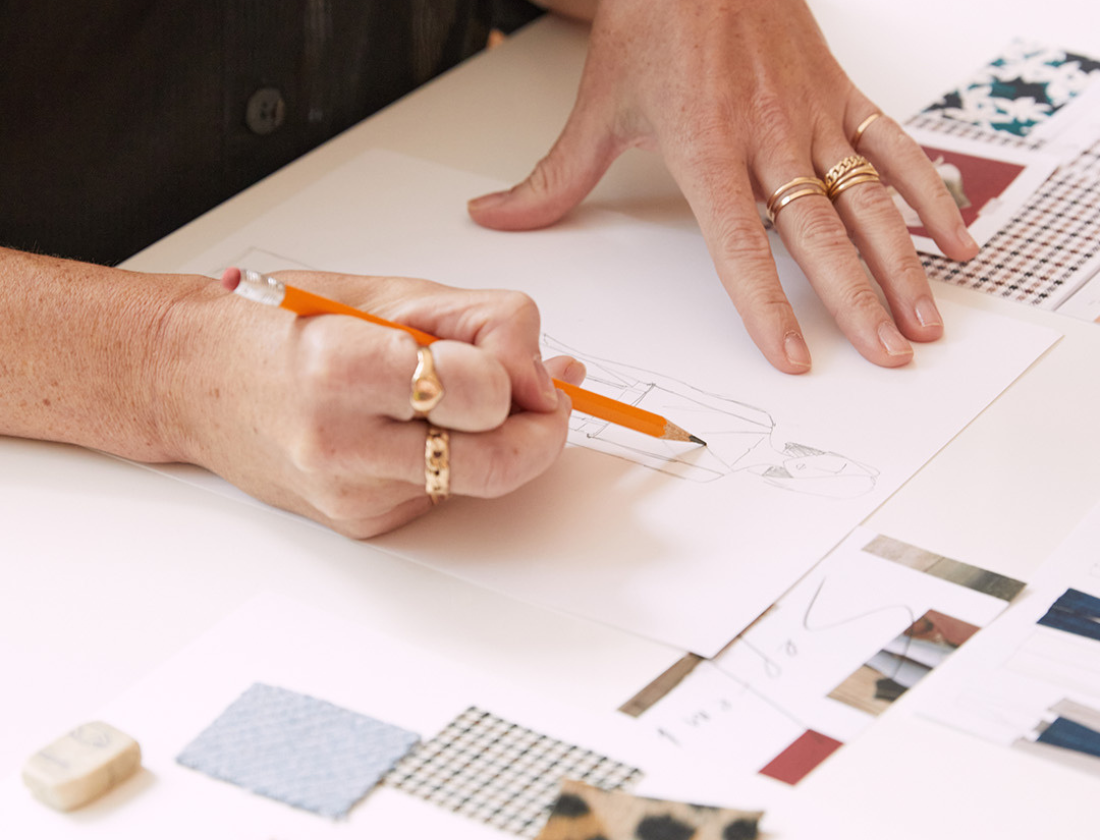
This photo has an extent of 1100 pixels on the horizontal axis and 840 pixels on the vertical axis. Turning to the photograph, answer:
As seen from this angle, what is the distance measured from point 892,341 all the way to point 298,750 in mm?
602

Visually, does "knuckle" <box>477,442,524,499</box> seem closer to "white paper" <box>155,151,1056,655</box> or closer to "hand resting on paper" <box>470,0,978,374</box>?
"white paper" <box>155,151,1056,655</box>

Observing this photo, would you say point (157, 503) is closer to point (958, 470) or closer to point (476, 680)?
point (476, 680)

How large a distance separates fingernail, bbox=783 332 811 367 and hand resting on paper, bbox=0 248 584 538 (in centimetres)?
21

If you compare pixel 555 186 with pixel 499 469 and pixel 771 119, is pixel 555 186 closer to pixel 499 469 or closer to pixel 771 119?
pixel 771 119

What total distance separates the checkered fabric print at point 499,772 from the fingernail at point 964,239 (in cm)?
69

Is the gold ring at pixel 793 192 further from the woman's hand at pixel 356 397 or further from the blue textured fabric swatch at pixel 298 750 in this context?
the blue textured fabric swatch at pixel 298 750

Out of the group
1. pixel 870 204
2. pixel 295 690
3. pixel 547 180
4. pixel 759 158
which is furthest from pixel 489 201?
pixel 295 690

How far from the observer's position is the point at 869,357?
1038 millimetres

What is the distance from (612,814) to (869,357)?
532mm

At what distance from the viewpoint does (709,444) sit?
0.93 meters

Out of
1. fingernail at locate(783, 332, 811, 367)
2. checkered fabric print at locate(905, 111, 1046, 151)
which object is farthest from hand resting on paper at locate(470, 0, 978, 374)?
checkered fabric print at locate(905, 111, 1046, 151)

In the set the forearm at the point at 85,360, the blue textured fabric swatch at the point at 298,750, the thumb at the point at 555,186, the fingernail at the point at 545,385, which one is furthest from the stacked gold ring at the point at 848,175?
the blue textured fabric swatch at the point at 298,750

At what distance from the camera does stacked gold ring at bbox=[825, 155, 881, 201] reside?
3.75 ft

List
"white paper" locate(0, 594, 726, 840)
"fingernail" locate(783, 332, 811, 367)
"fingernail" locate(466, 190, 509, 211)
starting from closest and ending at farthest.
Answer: "white paper" locate(0, 594, 726, 840) < "fingernail" locate(783, 332, 811, 367) < "fingernail" locate(466, 190, 509, 211)
